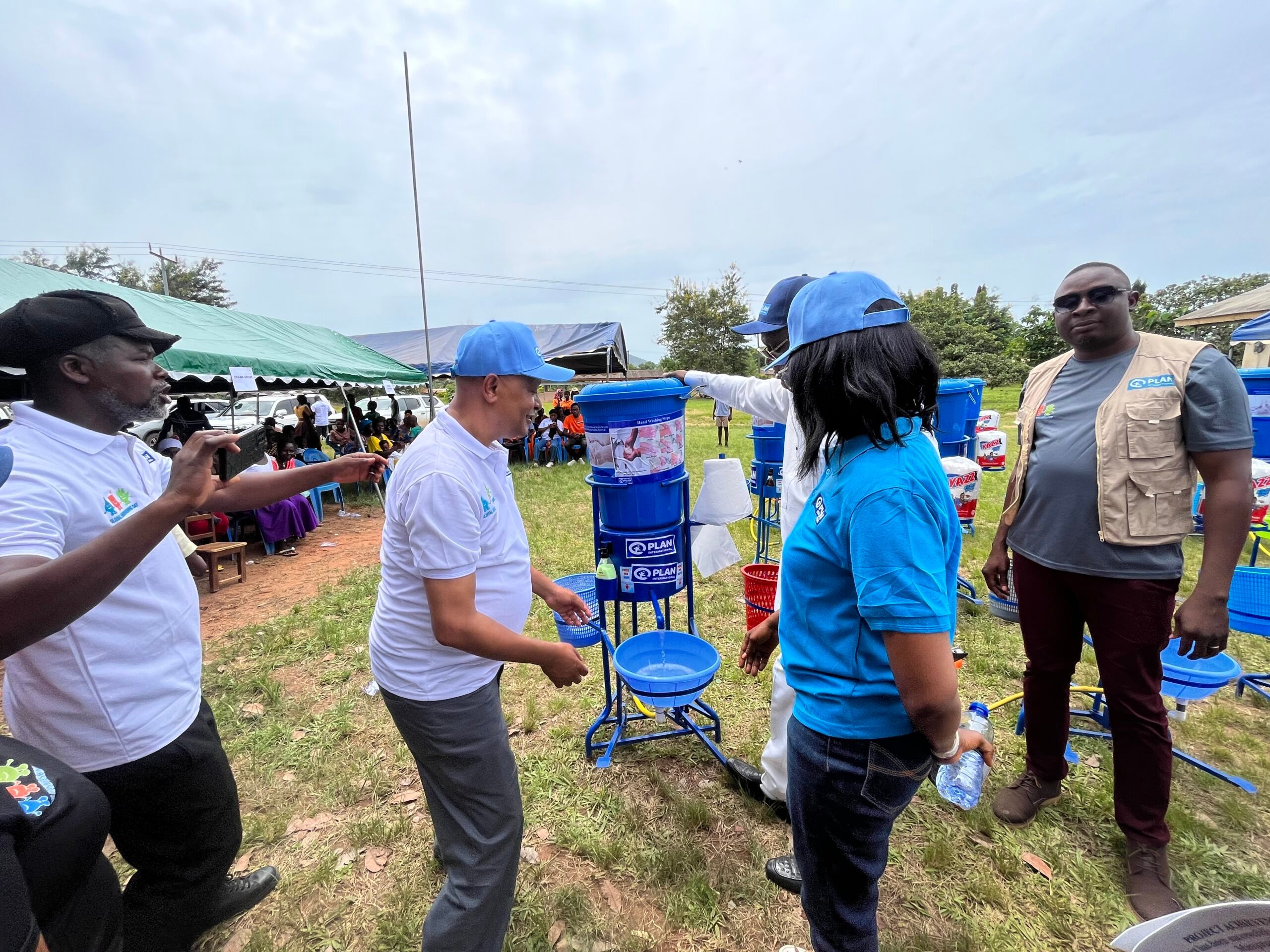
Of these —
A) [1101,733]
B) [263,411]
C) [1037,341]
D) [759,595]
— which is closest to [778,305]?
[759,595]

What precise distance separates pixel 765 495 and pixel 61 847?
16.3ft

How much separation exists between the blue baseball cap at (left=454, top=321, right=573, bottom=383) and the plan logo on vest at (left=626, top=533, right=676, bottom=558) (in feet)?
3.45

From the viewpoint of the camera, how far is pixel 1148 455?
2020mm

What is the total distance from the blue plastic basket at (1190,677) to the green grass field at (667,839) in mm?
467

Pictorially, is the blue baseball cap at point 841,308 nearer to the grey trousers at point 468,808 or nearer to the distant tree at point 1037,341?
the grey trousers at point 468,808

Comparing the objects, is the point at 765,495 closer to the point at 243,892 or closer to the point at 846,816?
the point at 846,816

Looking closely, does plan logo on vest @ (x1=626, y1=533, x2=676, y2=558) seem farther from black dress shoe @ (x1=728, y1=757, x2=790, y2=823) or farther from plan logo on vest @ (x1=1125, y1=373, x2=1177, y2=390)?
plan logo on vest @ (x1=1125, y1=373, x2=1177, y2=390)

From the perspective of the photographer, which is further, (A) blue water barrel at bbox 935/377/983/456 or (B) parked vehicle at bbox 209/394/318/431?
(B) parked vehicle at bbox 209/394/318/431

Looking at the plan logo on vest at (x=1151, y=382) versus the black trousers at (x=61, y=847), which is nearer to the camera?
the black trousers at (x=61, y=847)

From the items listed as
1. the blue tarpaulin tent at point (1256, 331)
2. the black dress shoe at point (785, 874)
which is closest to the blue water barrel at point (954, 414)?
the blue tarpaulin tent at point (1256, 331)

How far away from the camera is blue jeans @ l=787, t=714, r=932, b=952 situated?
49.6 inches

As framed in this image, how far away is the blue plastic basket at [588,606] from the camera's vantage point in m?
2.96

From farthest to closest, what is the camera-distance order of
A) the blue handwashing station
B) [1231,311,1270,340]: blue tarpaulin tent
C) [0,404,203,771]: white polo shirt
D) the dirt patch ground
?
[1231,311,1270,340]: blue tarpaulin tent → the dirt patch ground → the blue handwashing station → [0,404,203,771]: white polo shirt

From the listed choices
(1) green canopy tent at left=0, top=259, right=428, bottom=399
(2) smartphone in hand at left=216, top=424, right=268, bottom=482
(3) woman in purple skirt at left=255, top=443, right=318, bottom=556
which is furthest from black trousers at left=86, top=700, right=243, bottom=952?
(3) woman in purple skirt at left=255, top=443, right=318, bottom=556
